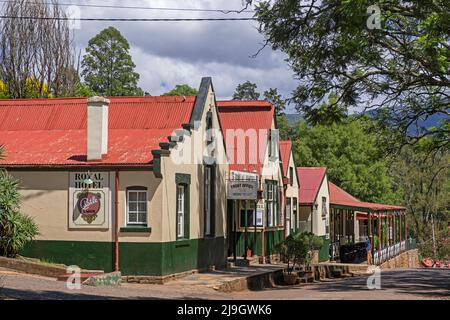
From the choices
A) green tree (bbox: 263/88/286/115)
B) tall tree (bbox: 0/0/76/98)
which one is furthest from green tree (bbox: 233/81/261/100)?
tall tree (bbox: 0/0/76/98)

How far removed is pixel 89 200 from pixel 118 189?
0.93 m

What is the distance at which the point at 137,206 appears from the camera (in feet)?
70.2

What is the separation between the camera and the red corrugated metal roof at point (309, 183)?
129 ft

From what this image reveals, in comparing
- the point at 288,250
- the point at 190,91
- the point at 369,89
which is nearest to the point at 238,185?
the point at 288,250

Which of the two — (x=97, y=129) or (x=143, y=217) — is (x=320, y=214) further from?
(x=97, y=129)

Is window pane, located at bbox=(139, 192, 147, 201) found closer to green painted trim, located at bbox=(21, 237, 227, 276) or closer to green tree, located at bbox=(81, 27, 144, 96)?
green painted trim, located at bbox=(21, 237, 227, 276)

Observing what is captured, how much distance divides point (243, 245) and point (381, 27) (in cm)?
1593

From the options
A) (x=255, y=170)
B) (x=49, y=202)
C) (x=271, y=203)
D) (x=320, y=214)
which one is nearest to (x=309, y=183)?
(x=320, y=214)

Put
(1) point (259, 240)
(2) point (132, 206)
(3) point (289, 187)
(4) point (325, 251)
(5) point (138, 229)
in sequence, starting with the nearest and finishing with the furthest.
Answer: (5) point (138, 229), (2) point (132, 206), (1) point (259, 240), (3) point (289, 187), (4) point (325, 251)

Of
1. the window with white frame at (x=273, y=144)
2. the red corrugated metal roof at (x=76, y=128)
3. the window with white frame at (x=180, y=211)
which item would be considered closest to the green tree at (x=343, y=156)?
the window with white frame at (x=273, y=144)

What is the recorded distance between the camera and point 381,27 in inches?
625

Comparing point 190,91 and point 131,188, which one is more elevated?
point 190,91
